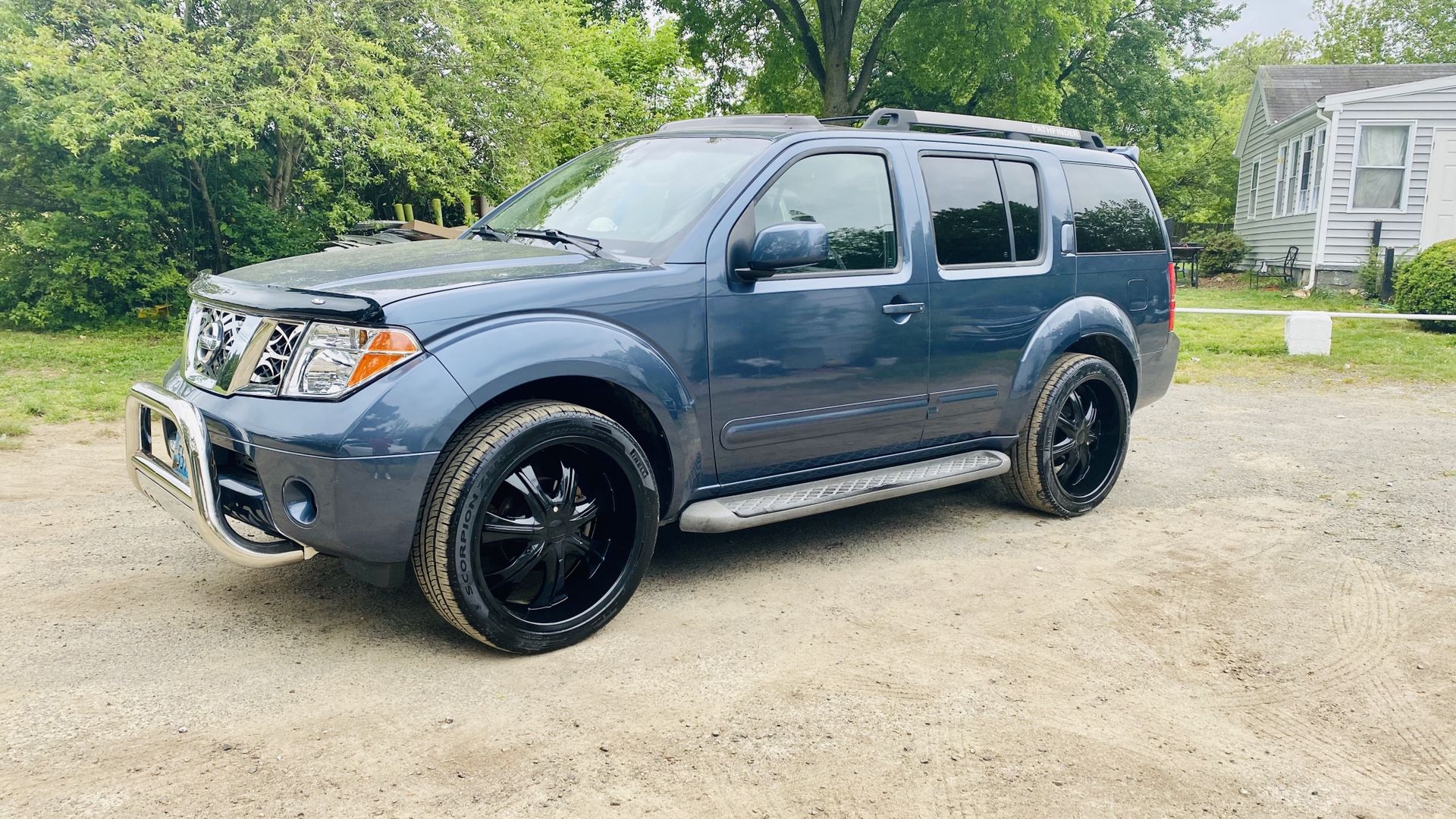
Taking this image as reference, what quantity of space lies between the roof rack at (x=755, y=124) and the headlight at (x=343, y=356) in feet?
6.83

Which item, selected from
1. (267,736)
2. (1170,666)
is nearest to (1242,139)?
(1170,666)

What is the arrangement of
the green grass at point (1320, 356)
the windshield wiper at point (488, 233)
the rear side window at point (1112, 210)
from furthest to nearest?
the green grass at point (1320, 356)
the rear side window at point (1112, 210)
the windshield wiper at point (488, 233)

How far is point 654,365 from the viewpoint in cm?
382

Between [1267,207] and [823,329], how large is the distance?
25.9 m

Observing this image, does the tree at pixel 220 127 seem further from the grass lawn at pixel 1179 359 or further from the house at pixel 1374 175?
the house at pixel 1374 175

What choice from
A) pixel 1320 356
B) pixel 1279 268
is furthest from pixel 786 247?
pixel 1279 268

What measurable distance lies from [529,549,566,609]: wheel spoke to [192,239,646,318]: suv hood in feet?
3.22

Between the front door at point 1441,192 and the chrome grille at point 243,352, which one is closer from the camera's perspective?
the chrome grille at point 243,352

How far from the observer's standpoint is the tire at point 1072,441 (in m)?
5.40

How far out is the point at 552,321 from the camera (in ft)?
11.7

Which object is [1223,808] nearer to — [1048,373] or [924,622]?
[924,622]

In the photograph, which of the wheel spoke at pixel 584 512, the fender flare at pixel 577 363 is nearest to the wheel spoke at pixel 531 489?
the wheel spoke at pixel 584 512

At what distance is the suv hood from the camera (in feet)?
10.8

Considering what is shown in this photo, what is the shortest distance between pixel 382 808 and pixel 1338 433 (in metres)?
7.67
